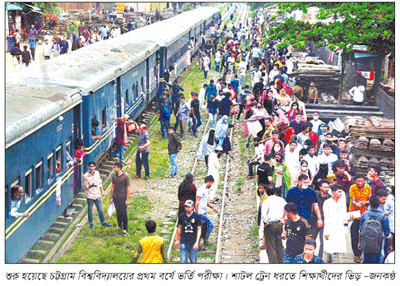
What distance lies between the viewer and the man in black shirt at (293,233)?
8.89 meters

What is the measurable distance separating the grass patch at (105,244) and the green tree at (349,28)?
10.9 meters

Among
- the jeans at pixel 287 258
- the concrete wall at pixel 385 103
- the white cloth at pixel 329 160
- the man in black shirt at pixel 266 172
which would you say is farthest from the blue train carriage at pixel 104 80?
the concrete wall at pixel 385 103

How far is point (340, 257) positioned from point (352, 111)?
11.3 metres

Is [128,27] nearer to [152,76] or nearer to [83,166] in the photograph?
[152,76]

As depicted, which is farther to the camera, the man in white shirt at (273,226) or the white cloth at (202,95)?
the white cloth at (202,95)

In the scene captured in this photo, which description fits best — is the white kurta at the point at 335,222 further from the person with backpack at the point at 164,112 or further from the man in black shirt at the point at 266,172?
the person with backpack at the point at 164,112

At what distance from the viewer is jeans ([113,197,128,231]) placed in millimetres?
11483

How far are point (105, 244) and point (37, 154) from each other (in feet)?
8.40

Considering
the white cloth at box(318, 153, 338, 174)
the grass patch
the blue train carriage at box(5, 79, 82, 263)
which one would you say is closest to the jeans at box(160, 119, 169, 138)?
the grass patch

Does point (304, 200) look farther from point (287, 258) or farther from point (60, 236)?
point (60, 236)

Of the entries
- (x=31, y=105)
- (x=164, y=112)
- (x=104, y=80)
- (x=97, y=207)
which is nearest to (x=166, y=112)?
(x=164, y=112)

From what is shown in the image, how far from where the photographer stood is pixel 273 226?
955 cm

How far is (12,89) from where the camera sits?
37.6 feet
